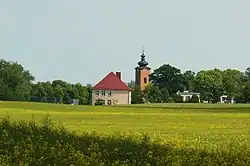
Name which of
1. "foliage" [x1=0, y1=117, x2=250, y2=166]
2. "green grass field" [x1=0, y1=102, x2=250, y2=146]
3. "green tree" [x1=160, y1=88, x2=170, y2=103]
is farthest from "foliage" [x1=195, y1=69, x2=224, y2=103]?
"foliage" [x1=0, y1=117, x2=250, y2=166]

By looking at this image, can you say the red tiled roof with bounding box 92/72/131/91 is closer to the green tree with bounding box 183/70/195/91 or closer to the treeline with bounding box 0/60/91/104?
the treeline with bounding box 0/60/91/104

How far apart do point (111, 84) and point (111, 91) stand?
6.14 ft

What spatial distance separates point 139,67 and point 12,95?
202 ft

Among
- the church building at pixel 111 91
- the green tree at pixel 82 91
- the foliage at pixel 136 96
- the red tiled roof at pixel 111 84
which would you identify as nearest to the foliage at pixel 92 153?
the church building at pixel 111 91

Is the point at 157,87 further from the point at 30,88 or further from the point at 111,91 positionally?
the point at 30,88

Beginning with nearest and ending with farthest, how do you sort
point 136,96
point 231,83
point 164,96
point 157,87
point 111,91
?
point 111,91 < point 164,96 < point 136,96 < point 157,87 < point 231,83

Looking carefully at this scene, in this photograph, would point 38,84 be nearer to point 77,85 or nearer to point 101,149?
point 77,85

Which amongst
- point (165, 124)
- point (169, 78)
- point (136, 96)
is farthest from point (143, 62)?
point (165, 124)

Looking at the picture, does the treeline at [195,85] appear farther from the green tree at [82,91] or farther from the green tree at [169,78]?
the green tree at [82,91]

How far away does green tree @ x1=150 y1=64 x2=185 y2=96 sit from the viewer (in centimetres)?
17600

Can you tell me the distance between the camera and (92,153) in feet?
38.1

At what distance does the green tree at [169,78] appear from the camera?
176000mm

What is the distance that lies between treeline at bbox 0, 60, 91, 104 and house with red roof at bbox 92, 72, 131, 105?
7618mm

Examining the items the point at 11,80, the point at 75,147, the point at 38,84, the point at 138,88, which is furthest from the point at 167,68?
the point at 75,147
